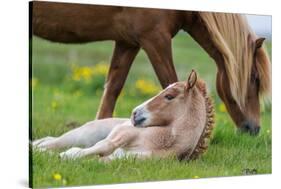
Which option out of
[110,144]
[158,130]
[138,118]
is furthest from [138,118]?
[110,144]

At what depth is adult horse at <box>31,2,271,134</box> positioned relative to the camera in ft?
15.2

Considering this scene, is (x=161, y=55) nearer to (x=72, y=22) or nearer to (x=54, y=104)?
(x=72, y=22)

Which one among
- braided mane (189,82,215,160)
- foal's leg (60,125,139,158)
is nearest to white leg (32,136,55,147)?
foal's leg (60,125,139,158)

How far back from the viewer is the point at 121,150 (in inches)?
183

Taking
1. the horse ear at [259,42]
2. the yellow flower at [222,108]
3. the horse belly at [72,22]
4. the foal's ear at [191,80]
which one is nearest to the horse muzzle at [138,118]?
the foal's ear at [191,80]

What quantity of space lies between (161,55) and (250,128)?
86 centimetres

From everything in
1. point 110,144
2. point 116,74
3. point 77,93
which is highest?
point 116,74

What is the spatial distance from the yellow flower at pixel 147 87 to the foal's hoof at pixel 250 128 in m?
0.72

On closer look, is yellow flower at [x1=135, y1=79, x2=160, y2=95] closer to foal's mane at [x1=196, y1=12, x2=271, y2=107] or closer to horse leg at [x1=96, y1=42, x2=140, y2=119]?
horse leg at [x1=96, y1=42, x2=140, y2=119]

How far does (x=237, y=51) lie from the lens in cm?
513

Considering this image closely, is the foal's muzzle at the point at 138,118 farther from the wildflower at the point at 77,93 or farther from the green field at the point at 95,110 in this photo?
the wildflower at the point at 77,93
